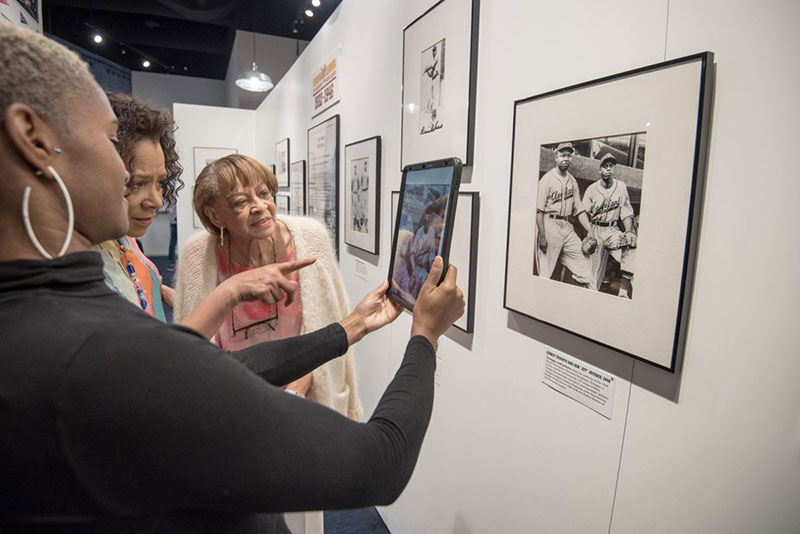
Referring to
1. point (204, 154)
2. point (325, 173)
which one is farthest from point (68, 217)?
point (204, 154)

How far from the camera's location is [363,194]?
8.60 feet

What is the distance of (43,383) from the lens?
0.46 metres

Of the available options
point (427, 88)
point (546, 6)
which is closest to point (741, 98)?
point (546, 6)

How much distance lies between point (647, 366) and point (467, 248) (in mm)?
720

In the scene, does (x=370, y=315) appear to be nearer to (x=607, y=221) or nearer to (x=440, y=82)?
(x=607, y=221)

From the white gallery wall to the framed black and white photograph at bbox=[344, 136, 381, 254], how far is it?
0.75 meters

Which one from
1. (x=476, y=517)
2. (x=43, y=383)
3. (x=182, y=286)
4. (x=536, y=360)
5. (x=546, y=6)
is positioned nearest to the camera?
(x=43, y=383)

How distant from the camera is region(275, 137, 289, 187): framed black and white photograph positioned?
5115 mm

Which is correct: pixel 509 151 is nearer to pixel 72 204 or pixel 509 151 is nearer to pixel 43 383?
pixel 72 204

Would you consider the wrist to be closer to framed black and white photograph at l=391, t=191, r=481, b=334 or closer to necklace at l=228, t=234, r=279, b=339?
framed black and white photograph at l=391, t=191, r=481, b=334

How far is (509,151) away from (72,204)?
114cm

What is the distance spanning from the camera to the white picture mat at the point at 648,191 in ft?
2.83

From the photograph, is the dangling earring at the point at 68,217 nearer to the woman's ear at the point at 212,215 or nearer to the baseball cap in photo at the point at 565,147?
the baseball cap in photo at the point at 565,147

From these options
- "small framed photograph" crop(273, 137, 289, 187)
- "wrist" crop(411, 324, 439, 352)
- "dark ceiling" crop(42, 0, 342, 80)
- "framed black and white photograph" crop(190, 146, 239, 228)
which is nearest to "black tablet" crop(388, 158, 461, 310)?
"wrist" crop(411, 324, 439, 352)
